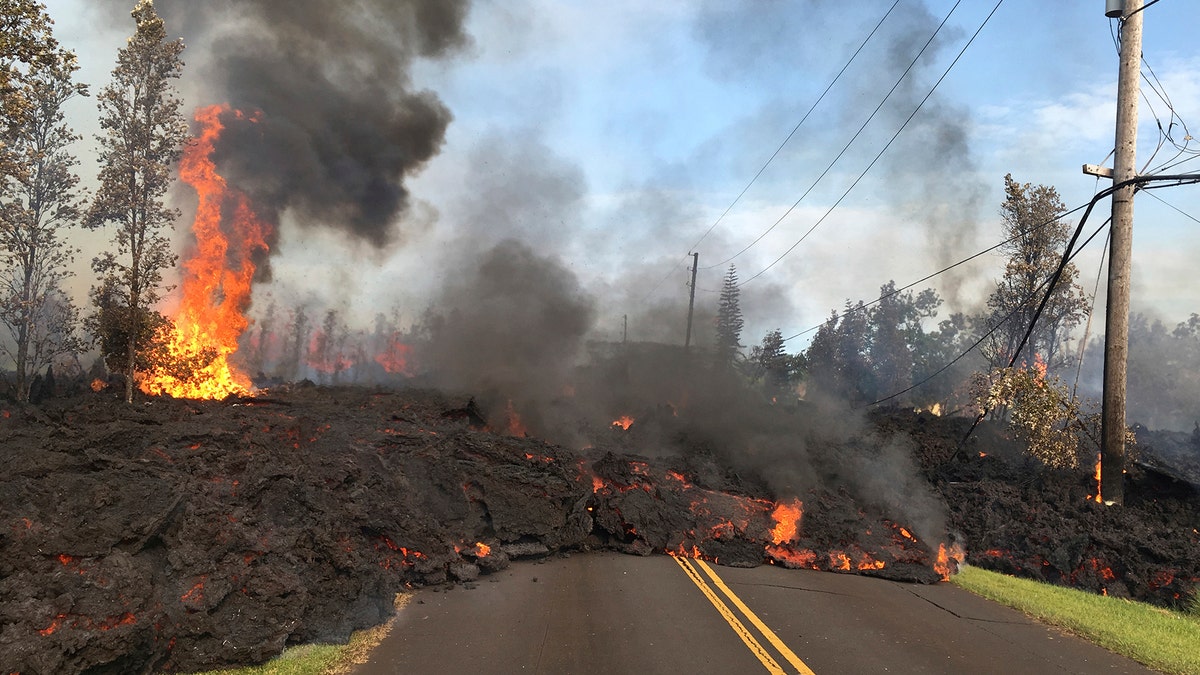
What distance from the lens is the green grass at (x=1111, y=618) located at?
7.40 metres

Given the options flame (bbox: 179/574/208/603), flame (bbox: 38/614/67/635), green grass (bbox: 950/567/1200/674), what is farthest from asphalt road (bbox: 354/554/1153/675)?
flame (bbox: 38/614/67/635)

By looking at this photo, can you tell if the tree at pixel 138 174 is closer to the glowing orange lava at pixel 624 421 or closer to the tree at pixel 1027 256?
the glowing orange lava at pixel 624 421

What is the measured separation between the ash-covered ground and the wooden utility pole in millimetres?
939

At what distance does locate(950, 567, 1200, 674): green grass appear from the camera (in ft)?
24.3

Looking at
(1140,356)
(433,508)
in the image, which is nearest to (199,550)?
(433,508)

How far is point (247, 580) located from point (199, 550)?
55 centimetres

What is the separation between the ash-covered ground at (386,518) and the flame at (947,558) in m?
0.11

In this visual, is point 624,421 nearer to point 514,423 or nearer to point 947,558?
point 514,423

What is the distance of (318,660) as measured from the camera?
636cm

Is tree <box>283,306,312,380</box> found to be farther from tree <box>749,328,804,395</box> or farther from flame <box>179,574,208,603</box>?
flame <box>179,574,208,603</box>

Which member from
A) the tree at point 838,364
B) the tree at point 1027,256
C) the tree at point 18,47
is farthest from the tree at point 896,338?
the tree at point 18,47

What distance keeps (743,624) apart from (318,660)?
4511mm

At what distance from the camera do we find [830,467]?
15.9m

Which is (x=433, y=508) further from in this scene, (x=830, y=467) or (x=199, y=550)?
(x=830, y=467)
